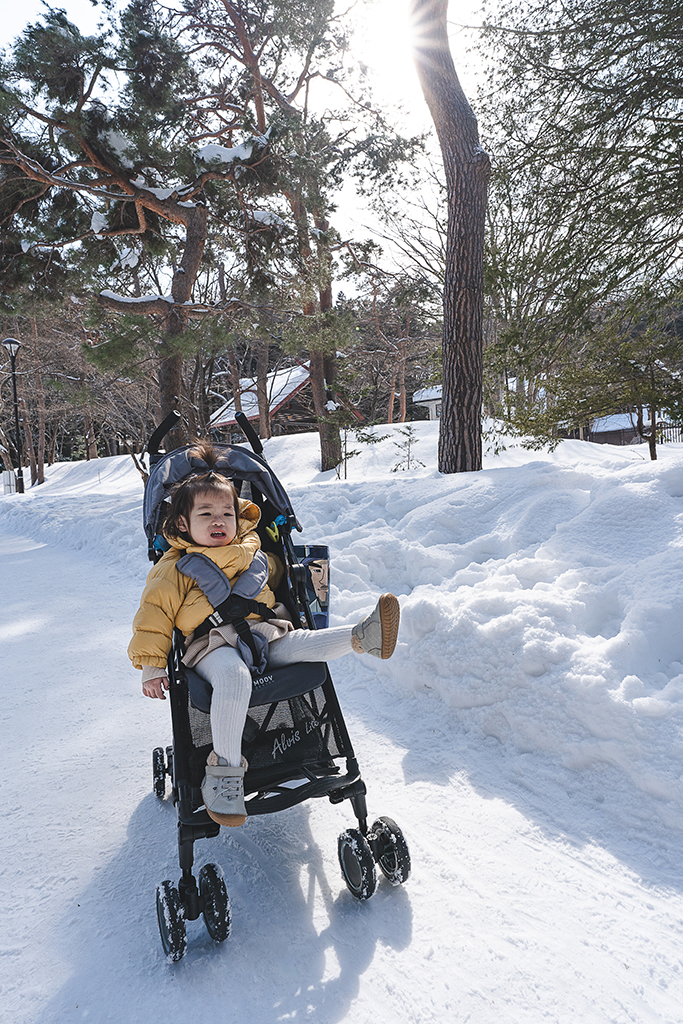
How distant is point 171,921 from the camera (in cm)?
179

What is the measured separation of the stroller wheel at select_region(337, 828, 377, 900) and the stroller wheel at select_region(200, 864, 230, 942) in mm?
402

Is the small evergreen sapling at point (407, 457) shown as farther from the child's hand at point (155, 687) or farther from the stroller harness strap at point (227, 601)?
the child's hand at point (155, 687)

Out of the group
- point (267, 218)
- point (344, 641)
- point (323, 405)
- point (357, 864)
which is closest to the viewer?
point (357, 864)

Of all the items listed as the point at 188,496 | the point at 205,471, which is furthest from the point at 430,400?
the point at 188,496

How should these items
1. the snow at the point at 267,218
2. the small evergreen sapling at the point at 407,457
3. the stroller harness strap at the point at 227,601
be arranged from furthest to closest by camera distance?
the small evergreen sapling at the point at 407,457, the snow at the point at 267,218, the stroller harness strap at the point at 227,601

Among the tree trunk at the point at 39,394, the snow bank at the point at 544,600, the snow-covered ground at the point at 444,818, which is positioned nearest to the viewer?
the snow-covered ground at the point at 444,818

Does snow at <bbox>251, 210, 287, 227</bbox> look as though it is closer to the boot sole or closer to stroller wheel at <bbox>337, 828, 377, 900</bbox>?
the boot sole

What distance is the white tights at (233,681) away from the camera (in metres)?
1.98

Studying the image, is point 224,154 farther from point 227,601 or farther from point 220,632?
point 220,632

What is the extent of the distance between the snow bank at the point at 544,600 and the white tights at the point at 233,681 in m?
1.16

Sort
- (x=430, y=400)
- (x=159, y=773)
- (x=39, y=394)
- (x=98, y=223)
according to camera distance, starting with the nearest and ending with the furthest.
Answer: (x=159, y=773) < (x=98, y=223) < (x=39, y=394) < (x=430, y=400)

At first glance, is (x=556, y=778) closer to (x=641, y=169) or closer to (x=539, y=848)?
(x=539, y=848)

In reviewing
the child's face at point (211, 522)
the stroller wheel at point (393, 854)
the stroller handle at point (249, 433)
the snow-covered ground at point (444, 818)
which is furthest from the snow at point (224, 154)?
the stroller wheel at point (393, 854)

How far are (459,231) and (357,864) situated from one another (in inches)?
262
